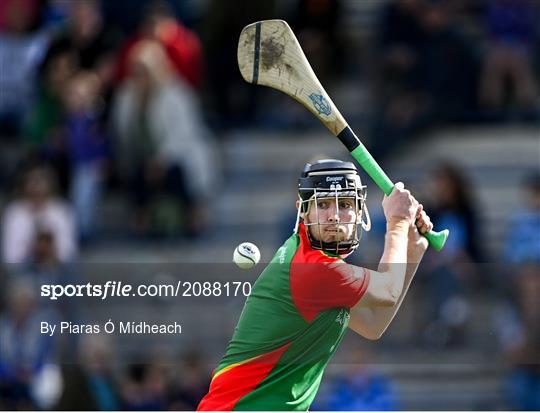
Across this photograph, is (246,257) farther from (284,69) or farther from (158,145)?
(158,145)

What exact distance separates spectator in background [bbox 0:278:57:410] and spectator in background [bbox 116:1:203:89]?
2424 mm

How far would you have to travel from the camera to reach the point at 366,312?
6258 mm

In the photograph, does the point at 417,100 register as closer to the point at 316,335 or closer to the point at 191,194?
the point at 191,194

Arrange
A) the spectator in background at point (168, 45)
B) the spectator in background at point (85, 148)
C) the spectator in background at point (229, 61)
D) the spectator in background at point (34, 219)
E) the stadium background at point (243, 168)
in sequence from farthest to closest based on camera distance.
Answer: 1. the spectator in background at point (229, 61)
2. the spectator in background at point (168, 45)
3. the spectator in background at point (85, 148)
4. the spectator in background at point (34, 219)
5. the stadium background at point (243, 168)

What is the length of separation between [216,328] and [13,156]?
3228mm

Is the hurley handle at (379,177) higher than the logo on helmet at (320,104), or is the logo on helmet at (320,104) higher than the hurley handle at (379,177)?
the logo on helmet at (320,104)

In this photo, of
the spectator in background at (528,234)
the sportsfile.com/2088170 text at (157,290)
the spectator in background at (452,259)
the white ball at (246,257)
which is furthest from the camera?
the spectator in background at (528,234)

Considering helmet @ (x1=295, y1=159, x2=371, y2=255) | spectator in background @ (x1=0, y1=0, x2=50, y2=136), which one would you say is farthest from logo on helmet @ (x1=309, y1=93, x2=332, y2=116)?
spectator in background @ (x1=0, y1=0, x2=50, y2=136)

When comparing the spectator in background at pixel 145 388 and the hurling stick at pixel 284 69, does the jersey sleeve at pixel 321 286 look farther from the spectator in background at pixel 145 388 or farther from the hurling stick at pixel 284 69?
the spectator in background at pixel 145 388

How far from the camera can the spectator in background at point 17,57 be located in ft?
39.7

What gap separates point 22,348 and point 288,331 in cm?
371

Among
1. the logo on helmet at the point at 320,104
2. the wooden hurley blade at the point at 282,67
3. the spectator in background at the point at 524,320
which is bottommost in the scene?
the spectator in background at the point at 524,320

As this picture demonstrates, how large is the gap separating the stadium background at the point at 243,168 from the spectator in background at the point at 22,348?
17 mm

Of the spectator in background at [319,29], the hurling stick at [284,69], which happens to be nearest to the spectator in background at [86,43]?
the spectator in background at [319,29]
